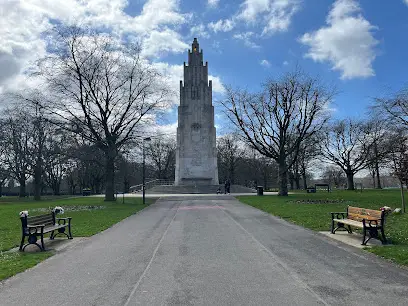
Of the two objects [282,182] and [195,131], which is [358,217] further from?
[195,131]

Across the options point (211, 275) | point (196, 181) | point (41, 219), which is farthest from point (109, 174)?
point (211, 275)

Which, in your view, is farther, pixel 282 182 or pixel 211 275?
pixel 282 182

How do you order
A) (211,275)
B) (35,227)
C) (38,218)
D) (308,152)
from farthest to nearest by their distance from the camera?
(308,152) < (38,218) < (35,227) < (211,275)

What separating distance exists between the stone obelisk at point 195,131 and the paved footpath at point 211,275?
133ft

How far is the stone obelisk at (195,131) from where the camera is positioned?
5203 centimetres

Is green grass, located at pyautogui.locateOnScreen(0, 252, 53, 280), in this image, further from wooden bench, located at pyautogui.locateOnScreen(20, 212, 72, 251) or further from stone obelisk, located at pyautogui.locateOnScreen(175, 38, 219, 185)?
stone obelisk, located at pyautogui.locateOnScreen(175, 38, 219, 185)

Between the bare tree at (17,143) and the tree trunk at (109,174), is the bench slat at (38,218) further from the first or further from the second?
the bare tree at (17,143)

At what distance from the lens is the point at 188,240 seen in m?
11.0

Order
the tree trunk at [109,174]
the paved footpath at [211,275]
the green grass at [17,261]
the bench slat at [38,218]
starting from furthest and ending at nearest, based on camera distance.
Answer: the tree trunk at [109,174]
the bench slat at [38,218]
the green grass at [17,261]
the paved footpath at [211,275]

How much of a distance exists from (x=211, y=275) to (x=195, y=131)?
4584 cm

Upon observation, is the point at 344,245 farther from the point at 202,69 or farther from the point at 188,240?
the point at 202,69

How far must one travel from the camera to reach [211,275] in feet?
22.7

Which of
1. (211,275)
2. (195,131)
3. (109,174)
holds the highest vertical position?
(195,131)

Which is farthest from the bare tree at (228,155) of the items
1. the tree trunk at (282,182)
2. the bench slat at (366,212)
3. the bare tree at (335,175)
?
the bench slat at (366,212)
